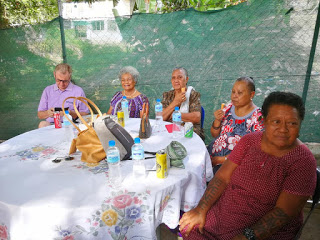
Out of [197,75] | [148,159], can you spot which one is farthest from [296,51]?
[148,159]

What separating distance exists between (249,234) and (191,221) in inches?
14.5

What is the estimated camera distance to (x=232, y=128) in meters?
2.40

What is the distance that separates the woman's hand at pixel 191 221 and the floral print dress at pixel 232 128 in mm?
938

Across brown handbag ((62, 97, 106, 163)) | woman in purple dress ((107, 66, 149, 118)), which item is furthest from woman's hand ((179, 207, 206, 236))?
woman in purple dress ((107, 66, 149, 118))

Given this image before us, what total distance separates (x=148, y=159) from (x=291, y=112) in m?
1.00

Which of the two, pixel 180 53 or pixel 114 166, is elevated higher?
pixel 180 53

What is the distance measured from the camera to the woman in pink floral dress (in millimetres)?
2305

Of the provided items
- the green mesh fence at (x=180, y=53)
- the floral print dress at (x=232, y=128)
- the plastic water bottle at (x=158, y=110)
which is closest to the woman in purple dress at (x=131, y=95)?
the plastic water bottle at (x=158, y=110)

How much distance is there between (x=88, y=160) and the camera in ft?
5.63

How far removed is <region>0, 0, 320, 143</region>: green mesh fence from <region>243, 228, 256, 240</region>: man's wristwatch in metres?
2.52

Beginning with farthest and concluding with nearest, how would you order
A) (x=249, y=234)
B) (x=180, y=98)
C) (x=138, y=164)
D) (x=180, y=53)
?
(x=180, y=53), (x=180, y=98), (x=138, y=164), (x=249, y=234)

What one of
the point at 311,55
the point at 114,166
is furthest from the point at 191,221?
the point at 311,55

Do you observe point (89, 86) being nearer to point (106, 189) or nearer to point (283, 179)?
point (106, 189)

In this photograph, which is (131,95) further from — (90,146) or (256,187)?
(256,187)
